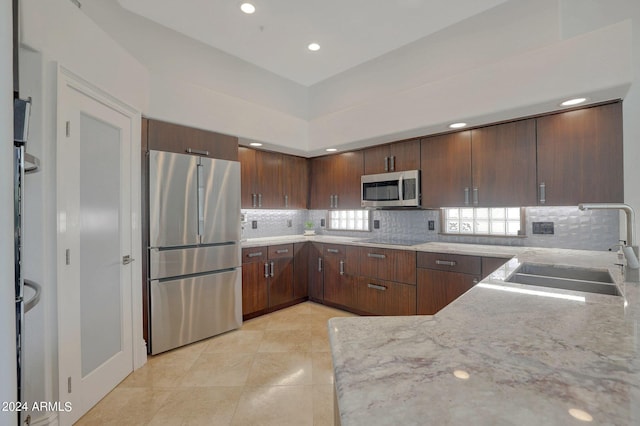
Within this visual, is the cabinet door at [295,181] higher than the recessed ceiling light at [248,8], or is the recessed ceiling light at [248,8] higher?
the recessed ceiling light at [248,8]

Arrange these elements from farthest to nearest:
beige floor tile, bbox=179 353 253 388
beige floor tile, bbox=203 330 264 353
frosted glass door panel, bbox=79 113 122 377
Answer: beige floor tile, bbox=203 330 264 353
beige floor tile, bbox=179 353 253 388
frosted glass door panel, bbox=79 113 122 377

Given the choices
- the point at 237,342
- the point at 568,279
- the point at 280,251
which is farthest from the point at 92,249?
the point at 568,279

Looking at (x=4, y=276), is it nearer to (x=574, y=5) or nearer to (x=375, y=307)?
(x=375, y=307)

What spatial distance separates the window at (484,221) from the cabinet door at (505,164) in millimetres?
349

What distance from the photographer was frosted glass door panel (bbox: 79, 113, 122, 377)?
1.92 metres

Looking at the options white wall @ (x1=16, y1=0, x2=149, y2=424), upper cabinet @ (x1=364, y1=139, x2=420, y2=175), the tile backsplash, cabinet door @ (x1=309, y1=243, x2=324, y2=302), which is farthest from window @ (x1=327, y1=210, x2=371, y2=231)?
white wall @ (x1=16, y1=0, x2=149, y2=424)

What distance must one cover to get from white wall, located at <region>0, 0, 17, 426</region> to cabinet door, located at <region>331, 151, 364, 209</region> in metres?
3.32

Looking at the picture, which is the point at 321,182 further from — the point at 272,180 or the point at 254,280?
the point at 254,280

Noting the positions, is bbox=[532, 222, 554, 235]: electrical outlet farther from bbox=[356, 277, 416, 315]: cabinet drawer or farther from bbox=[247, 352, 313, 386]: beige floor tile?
bbox=[247, 352, 313, 386]: beige floor tile

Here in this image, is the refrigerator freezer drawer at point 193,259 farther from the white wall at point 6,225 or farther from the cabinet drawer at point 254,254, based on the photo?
the white wall at point 6,225

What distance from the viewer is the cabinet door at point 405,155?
3344 mm

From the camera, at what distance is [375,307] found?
11.0 ft

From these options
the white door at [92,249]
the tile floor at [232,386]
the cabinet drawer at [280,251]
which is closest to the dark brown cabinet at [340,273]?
the cabinet drawer at [280,251]

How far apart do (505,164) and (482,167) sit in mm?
197
